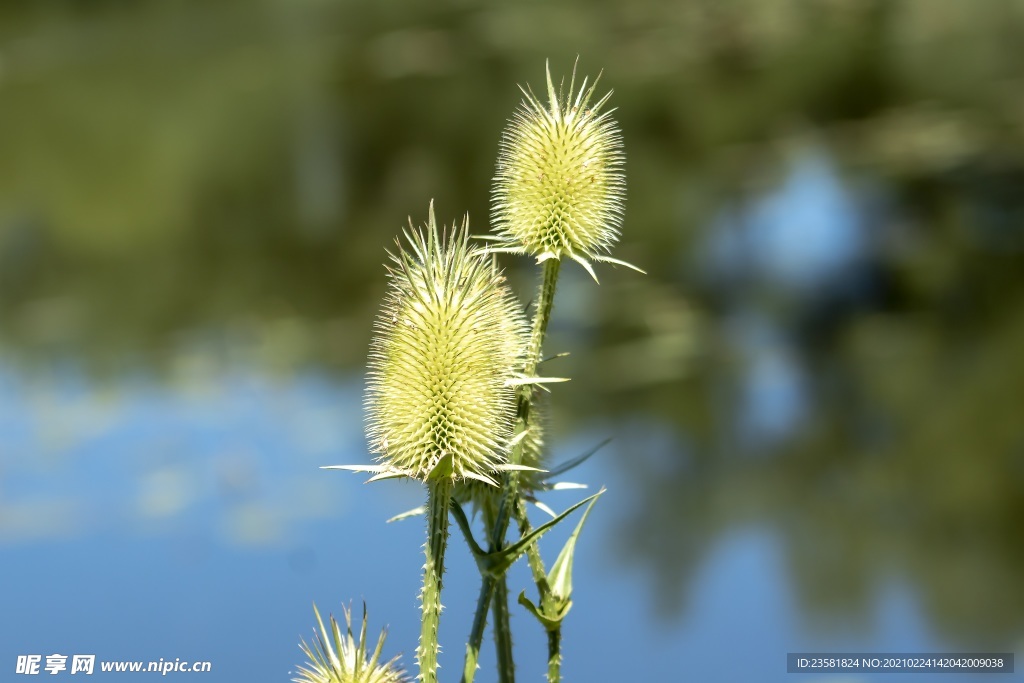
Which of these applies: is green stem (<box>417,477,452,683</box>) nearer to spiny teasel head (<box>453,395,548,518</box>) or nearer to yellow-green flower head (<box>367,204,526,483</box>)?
yellow-green flower head (<box>367,204,526,483</box>)

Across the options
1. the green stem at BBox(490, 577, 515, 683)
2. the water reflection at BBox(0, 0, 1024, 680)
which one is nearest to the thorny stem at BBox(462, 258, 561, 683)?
the green stem at BBox(490, 577, 515, 683)

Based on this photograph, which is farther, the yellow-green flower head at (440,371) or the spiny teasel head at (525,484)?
the spiny teasel head at (525,484)

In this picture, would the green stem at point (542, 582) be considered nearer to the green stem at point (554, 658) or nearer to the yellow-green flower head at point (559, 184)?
the green stem at point (554, 658)

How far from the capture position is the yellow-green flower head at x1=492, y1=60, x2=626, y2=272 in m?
1.42

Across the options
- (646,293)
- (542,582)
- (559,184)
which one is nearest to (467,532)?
(542,582)

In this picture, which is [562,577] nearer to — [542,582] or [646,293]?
[542,582]

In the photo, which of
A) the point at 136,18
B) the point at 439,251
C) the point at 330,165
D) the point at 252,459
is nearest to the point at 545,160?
the point at 439,251

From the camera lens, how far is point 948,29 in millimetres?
10992

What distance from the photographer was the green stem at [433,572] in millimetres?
1203

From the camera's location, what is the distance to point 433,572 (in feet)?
4.00

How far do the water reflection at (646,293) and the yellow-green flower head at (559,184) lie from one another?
3.17m

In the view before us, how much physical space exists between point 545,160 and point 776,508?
14.5ft

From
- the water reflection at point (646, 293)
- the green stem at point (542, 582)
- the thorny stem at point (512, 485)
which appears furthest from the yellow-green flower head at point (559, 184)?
the water reflection at point (646, 293)

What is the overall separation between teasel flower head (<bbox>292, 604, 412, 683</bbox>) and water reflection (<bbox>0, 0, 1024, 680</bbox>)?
3.13 m
